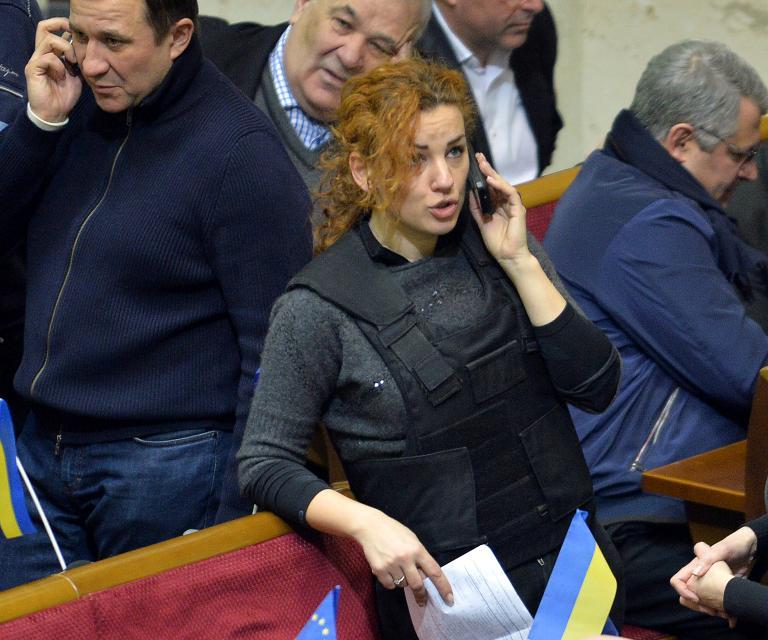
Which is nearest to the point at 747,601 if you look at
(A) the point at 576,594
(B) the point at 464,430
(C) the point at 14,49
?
(A) the point at 576,594

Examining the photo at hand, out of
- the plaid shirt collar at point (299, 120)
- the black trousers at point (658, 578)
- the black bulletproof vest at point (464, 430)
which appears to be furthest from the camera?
the plaid shirt collar at point (299, 120)

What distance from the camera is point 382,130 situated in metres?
2.19

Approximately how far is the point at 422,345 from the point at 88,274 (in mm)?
600

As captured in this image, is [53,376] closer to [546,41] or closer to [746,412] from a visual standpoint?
[746,412]

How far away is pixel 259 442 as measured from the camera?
215 centimetres

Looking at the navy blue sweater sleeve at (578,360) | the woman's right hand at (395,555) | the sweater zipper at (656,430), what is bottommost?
the sweater zipper at (656,430)

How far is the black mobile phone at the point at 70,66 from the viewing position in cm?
248

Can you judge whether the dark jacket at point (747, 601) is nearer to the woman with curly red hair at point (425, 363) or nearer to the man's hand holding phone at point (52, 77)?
the woman with curly red hair at point (425, 363)

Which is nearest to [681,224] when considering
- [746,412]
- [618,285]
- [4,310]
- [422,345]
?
[618,285]

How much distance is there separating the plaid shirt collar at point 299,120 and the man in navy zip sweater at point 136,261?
1.54 ft

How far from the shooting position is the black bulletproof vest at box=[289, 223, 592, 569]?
2.14m

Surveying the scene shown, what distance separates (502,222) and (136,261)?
0.60 meters

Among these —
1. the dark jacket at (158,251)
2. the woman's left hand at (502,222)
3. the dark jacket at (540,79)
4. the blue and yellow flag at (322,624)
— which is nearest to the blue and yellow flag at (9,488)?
the dark jacket at (158,251)

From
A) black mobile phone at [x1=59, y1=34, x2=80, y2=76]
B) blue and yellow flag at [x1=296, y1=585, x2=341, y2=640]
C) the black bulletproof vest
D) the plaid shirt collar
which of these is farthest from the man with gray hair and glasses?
black mobile phone at [x1=59, y1=34, x2=80, y2=76]
